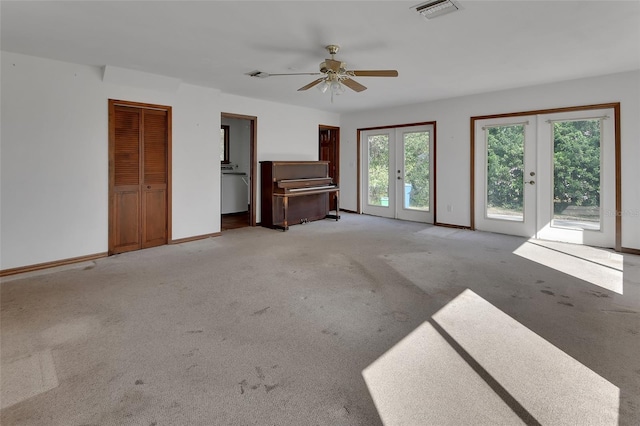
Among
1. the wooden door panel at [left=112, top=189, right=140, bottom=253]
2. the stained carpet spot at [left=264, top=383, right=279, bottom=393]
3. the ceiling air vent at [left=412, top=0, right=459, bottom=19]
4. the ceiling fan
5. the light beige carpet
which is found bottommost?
the stained carpet spot at [left=264, top=383, right=279, bottom=393]

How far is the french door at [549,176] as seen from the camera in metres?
4.80

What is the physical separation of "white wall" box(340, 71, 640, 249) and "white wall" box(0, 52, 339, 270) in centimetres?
372

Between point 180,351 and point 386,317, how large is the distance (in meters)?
1.45

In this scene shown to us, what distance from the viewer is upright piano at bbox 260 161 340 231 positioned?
20.5ft

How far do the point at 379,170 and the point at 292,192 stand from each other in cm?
240

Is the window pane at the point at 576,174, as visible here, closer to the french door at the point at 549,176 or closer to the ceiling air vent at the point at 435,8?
the french door at the point at 549,176

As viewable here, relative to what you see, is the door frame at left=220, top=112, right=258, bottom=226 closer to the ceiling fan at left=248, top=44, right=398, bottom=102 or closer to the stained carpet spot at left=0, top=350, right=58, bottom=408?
the ceiling fan at left=248, top=44, right=398, bottom=102

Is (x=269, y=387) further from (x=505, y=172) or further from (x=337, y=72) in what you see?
(x=505, y=172)

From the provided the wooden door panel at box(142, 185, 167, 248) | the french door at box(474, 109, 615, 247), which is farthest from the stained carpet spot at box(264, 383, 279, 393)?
the french door at box(474, 109, 615, 247)

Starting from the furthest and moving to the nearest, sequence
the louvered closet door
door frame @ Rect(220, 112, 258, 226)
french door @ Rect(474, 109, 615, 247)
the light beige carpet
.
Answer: door frame @ Rect(220, 112, 258, 226), french door @ Rect(474, 109, 615, 247), the louvered closet door, the light beige carpet

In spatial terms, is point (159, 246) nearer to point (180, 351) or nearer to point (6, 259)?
point (6, 259)

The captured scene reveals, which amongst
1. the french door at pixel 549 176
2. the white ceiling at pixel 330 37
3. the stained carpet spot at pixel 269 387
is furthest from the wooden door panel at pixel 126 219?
the french door at pixel 549 176

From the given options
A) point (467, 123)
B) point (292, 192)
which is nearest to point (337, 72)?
point (292, 192)

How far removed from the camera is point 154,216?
4.95 metres
